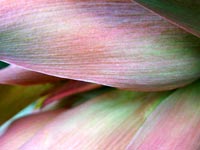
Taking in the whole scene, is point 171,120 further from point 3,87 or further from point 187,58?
point 3,87

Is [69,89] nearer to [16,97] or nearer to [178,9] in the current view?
[16,97]

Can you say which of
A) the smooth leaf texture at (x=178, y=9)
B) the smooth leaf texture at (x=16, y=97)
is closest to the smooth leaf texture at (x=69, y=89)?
the smooth leaf texture at (x=16, y=97)

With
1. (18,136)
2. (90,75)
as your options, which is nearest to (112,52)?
(90,75)

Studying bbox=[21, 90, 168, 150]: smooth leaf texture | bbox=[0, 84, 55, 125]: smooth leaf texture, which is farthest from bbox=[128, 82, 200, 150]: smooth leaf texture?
bbox=[0, 84, 55, 125]: smooth leaf texture

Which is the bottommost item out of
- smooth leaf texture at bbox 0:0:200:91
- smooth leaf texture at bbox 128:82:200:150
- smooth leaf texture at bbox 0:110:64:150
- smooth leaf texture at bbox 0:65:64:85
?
smooth leaf texture at bbox 0:110:64:150

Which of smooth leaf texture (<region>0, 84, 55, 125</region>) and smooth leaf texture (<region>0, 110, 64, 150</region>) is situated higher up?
smooth leaf texture (<region>0, 84, 55, 125</region>)

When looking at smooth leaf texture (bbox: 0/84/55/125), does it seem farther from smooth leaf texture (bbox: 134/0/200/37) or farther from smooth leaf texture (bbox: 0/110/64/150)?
smooth leaf texture (bbox: 134/0/200/37)
